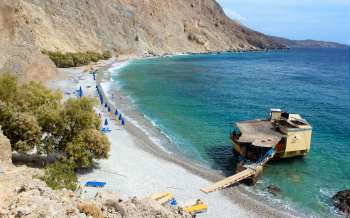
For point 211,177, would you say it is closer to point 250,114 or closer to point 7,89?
point 7,89

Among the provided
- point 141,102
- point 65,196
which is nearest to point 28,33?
point 141,102

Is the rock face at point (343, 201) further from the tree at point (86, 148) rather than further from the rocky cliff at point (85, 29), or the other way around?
the rocky cliff at point (85, 29)

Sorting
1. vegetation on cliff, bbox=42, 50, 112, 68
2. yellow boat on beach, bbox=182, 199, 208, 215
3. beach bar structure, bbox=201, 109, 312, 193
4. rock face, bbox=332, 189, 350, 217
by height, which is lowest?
rock face, bbox=332, 189, 350, 217

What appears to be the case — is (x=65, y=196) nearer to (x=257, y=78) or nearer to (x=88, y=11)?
(x=257, y=78)

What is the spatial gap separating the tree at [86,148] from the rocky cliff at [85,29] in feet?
98.7

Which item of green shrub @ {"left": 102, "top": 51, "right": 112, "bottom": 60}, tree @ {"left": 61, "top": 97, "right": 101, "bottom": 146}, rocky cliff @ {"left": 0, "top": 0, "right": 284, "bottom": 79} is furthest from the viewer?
green shrub @ {"left": 102, "top": 51, "right": 112, "bottom": 60}

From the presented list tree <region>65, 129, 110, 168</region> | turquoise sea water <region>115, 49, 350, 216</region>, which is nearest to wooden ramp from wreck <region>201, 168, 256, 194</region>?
turquoise sea water <region>115, 49, 350, 216</region>

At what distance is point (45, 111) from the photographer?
29375 millimetres

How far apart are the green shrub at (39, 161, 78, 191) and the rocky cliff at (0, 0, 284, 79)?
32502mm

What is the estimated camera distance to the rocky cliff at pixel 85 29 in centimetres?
6125

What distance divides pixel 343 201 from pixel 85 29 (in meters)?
114

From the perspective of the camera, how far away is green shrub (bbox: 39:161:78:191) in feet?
70.8

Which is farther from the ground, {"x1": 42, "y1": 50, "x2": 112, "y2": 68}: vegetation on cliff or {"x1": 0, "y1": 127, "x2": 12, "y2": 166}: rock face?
{"x1": 42, "y1": 50, "x2": 112, "y2": 68}: vegetation on cliff

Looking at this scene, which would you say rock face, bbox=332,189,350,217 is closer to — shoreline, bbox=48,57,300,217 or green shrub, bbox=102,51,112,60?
shoreline, bbox=48,57,300,217
